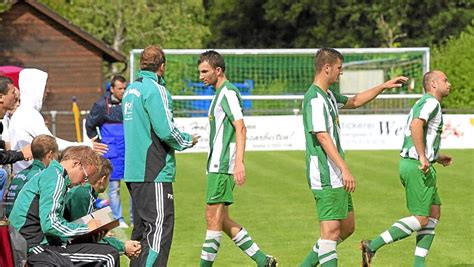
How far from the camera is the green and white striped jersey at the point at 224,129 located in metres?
10.3

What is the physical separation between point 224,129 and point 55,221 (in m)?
2.60

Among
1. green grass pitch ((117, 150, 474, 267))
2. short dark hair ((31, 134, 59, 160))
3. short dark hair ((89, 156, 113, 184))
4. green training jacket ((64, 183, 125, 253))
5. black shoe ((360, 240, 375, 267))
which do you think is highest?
short dark hair ((31, 134, 59, 160))

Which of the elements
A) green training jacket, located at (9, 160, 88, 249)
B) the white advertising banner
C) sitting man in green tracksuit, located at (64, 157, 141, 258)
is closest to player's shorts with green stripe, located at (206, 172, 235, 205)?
sitting man in green tracksuit, located at (64, 157, 141, 258)

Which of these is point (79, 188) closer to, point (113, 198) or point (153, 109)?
point (153, 109)

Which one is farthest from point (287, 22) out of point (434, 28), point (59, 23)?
point (59, 23)

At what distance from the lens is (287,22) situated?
70000mm

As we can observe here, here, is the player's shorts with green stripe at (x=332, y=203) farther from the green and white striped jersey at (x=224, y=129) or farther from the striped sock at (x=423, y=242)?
the striped sock at (x=423, y=242)

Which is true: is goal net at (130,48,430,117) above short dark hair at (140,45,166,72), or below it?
below

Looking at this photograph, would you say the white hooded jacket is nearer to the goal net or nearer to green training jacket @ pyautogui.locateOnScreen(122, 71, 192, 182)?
green training jacket @ pyautogui.locateOnScreen(122, 71, 192, 182)

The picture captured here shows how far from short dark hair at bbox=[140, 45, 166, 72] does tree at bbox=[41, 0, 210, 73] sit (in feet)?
176

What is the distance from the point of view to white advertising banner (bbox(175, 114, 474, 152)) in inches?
1224

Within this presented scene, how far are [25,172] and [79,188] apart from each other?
71 centimetres

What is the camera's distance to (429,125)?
34.8 ft

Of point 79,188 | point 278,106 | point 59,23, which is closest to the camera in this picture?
point 79,188
